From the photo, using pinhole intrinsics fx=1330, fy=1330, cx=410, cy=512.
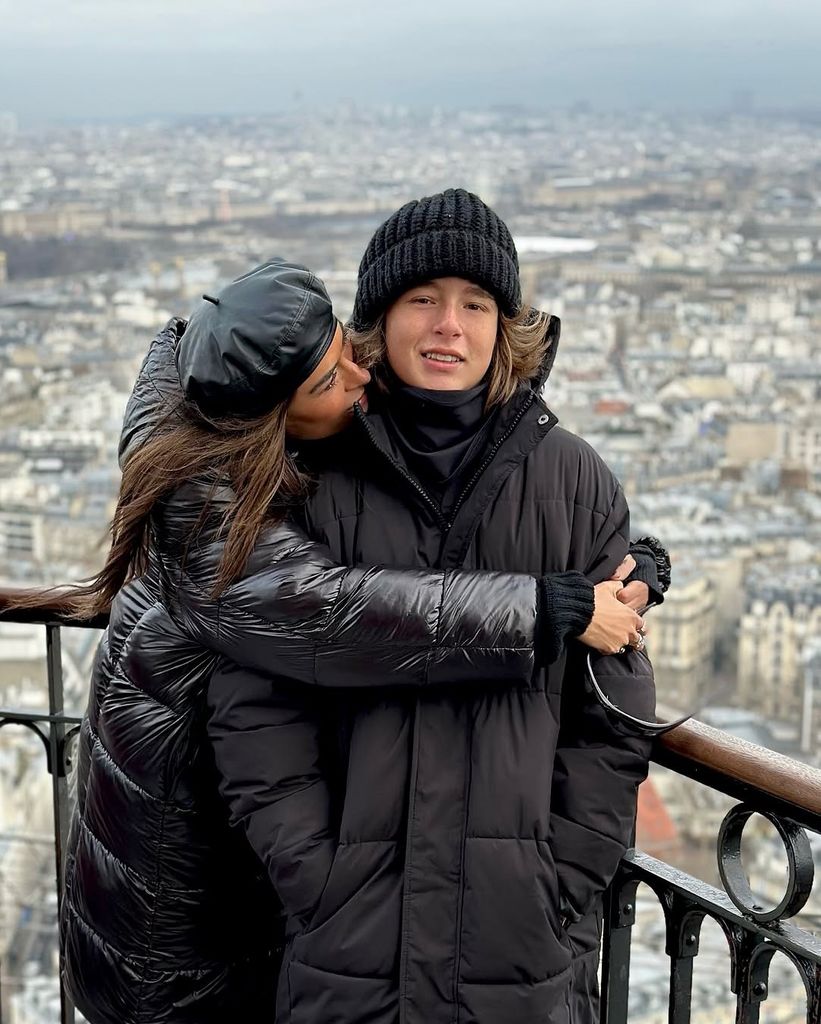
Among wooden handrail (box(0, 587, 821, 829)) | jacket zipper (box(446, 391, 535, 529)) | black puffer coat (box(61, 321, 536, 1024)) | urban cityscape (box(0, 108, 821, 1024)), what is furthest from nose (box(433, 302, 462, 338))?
urban cityscape (box(0, 108, 821, 1024))

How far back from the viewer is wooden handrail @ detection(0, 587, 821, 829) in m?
1.15

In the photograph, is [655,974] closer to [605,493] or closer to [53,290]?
[605,493]

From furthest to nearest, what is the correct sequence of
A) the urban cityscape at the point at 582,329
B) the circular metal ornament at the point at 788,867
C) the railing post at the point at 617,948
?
the urban cityscape at the point at 582,329, the railing post at the point at 617,948, the circular metal ornament at the point at 788,867

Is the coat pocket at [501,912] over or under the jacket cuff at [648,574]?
under

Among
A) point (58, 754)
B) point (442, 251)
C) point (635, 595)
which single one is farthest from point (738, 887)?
point (58, 754)

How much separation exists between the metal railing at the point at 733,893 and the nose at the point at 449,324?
0.44m

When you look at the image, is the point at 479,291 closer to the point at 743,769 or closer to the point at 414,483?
the point at 414,483

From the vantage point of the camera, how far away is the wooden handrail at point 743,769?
1146 mm

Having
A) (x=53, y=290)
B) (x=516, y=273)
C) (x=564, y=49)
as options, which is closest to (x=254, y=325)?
(x=516, y=273)

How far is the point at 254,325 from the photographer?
3.88 feet

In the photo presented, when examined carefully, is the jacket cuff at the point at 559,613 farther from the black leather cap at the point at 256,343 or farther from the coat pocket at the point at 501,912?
the black leather cap at the point at 256,343

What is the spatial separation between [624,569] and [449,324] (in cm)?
29

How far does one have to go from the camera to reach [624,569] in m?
1.28

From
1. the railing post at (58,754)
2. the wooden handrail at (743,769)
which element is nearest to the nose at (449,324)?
the wooden handrail at (743,769)
